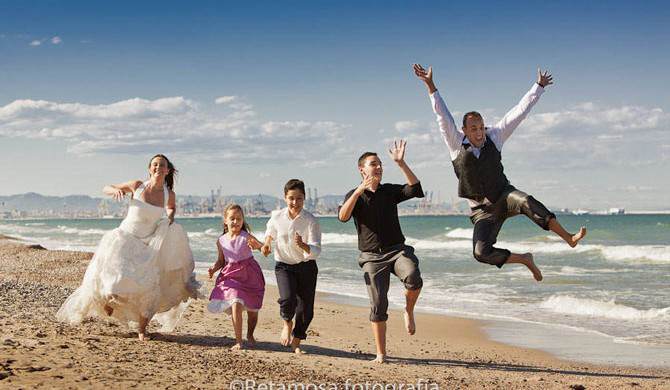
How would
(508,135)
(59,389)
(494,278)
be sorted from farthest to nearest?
(494,278)
(508,135)
(59,389)

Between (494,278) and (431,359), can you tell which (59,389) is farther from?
(494,278)

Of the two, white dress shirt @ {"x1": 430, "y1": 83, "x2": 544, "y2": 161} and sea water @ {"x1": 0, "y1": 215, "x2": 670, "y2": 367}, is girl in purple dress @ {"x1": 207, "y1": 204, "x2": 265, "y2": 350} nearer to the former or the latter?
white dress shirt @ {"x1": 430, "y1": 83, "x2": 544, "y2": 161}

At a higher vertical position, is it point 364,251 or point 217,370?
point 364,251

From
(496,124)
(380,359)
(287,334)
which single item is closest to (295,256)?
(287,334)

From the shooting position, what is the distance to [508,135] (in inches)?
288

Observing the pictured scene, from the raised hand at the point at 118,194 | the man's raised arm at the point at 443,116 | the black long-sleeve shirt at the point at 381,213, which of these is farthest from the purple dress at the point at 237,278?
the man's raised arm at the point at 443,116

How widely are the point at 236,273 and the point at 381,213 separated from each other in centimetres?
181

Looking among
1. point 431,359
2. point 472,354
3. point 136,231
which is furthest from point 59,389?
point 472,354

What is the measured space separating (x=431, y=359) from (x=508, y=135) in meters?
3.08

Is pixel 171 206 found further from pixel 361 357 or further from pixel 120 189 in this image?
pixel 361 357

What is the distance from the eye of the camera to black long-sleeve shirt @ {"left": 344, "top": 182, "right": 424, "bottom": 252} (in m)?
7.44

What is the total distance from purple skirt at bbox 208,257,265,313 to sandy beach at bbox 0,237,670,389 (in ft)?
1.64

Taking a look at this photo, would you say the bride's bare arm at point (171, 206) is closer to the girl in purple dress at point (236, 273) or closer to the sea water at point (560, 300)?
the girl in purple dress at point (236, 273)

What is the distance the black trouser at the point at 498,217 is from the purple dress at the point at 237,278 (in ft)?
8.29
